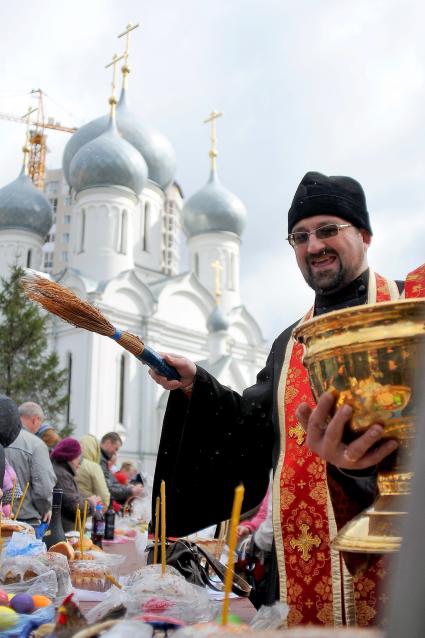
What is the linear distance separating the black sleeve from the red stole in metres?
0.13

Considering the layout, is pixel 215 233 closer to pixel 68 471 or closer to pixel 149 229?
pixel 149 229

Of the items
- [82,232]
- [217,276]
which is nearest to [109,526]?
[82,232]

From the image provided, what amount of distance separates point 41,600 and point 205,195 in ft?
96.7

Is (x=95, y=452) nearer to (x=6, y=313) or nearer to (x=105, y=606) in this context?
(x=105, y=606)

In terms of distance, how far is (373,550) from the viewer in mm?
1099

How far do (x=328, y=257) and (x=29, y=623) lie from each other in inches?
52.7

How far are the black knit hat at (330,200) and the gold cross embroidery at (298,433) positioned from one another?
66cm

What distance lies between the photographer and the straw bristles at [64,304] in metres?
1.78

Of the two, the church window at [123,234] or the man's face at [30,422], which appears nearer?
the man's face at [30,422]

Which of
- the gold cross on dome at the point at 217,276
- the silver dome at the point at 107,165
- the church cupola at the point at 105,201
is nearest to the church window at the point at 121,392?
the church cupola at the point at 105,201

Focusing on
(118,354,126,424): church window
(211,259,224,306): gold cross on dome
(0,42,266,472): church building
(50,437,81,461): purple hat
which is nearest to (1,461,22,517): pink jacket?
(50,437,81,461): purple hat

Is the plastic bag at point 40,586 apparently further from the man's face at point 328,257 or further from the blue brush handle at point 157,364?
the man's face at point 328,257

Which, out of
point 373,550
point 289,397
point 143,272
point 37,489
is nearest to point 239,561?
point 37,489

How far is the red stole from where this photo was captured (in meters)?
1.85
